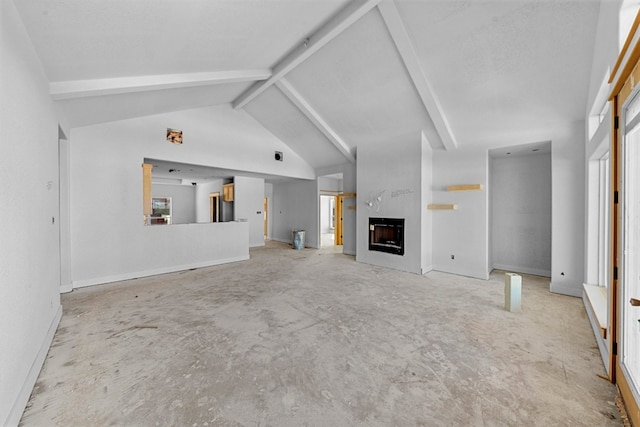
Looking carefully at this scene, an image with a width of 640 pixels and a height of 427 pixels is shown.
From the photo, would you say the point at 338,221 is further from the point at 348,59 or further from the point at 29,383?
the point at 29,383

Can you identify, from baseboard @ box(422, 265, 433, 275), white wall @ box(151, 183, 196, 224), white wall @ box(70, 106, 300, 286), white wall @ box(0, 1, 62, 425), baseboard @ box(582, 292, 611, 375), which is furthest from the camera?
white wall @ box(151, 183, 196, 224)

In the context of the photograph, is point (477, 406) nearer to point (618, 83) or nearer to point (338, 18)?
point (618, 83)

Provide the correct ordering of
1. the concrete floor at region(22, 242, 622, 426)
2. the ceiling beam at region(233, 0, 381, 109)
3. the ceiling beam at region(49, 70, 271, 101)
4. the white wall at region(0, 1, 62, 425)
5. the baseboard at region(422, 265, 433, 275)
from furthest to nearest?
the baseboard at region(422, 265, 433, 275) → the ceiling beam at region(233, 0, 381, 109) → the ceiling beam at region(49, 70, 271, 101) → the concrete floor at region(22, 242, 622, 426) → the white wall at region(0, 1, 62, 425)

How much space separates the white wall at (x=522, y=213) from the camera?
5105 mm

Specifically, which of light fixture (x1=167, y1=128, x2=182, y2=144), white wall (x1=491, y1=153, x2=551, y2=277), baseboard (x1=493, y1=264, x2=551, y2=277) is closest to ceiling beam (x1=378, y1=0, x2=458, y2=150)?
white wall (x1=491, y1=153, x2=551, y2=277)

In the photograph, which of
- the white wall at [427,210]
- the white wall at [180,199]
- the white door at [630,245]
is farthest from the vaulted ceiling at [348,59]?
the white wall at [180,199]

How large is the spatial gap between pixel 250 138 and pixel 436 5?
4.99m

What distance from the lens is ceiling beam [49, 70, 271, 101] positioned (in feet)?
8.99

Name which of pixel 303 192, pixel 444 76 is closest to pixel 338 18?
pixel 444 76

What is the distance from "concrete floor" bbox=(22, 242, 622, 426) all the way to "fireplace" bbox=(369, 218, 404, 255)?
172 cm

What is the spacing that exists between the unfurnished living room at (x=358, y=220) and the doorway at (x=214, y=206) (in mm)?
3328

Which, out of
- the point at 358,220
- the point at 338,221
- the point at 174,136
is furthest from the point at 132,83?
the point at 338,221

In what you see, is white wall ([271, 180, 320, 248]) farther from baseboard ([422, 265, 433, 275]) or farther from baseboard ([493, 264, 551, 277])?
baseboard ([493, 264, 551, 277])

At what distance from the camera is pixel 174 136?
5398 mm
